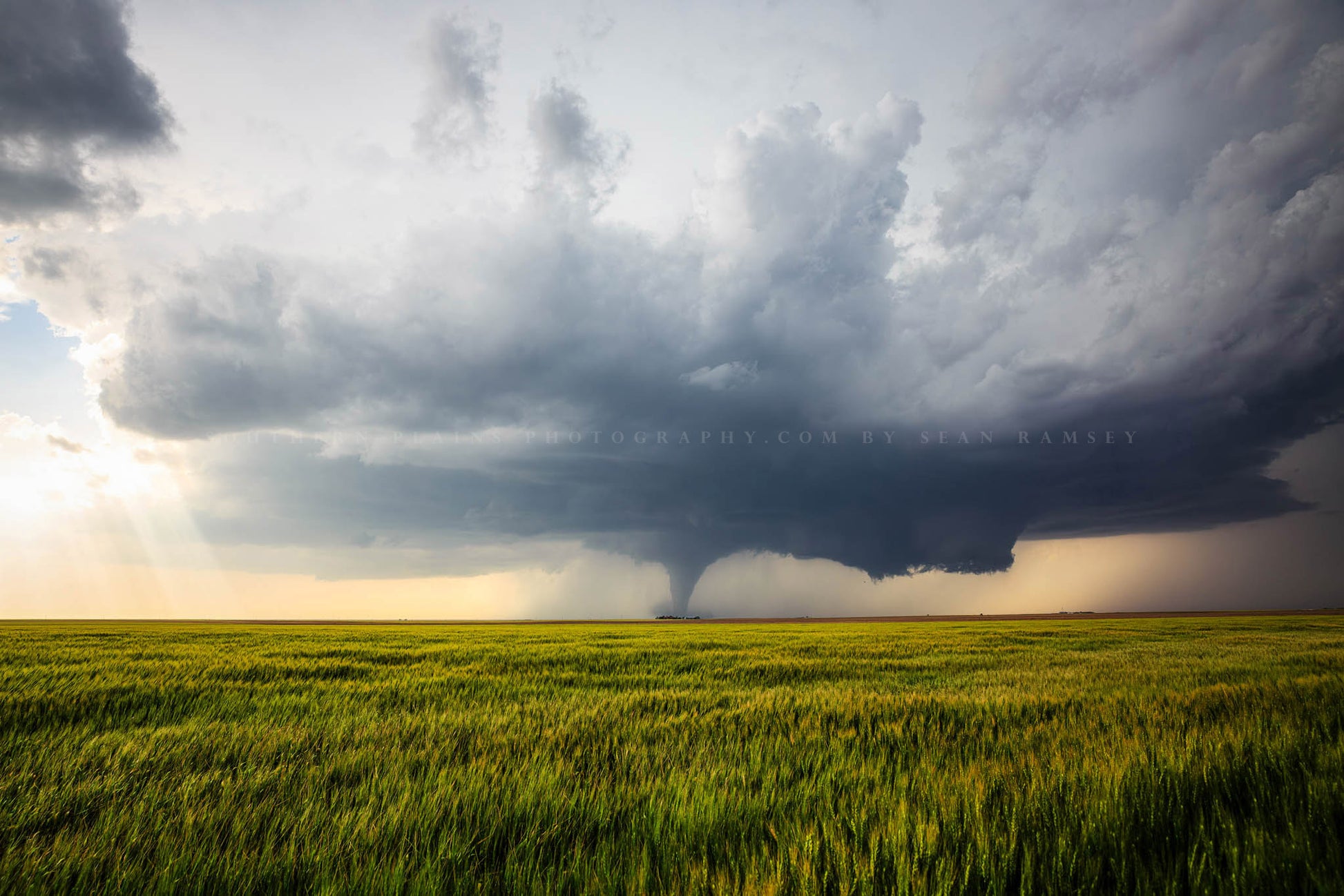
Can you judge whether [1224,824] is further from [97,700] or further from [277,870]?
[97,700]

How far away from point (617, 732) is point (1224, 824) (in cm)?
386

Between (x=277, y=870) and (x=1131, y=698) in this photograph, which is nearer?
(x=277, y=870)

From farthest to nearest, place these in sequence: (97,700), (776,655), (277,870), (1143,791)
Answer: (776,655)
(97,700)
(1143,791)
(277,870)

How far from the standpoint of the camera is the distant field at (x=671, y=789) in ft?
7.55

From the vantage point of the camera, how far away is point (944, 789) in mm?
3264

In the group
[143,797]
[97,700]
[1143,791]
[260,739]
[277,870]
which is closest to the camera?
[277,870]

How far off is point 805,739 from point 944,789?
1.55 m

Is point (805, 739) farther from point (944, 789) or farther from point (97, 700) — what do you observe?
point (97, 700)

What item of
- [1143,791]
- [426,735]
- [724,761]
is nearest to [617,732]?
[724,761]

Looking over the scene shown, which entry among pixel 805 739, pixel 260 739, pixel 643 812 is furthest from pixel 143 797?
pixel 805 739

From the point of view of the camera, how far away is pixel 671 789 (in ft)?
10.9

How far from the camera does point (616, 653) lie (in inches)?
532

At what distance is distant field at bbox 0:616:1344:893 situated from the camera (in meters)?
2.30

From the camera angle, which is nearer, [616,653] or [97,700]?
[97,700]
